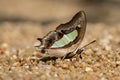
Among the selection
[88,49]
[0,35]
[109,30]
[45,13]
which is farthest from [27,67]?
[45,13]

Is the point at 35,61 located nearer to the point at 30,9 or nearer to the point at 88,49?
the point at 88,49

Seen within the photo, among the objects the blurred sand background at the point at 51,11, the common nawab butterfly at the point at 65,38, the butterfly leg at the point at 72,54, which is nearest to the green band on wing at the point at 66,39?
the common nawab butterfly at the point at 65,38

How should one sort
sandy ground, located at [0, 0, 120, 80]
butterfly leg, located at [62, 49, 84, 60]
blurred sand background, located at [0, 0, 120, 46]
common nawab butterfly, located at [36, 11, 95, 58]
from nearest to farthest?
sandy ground, located at [0, 0, 120, 80] → common nawab butterfly, located at [36, 11, 95, 58] → butterfly leg, located at [62, 49, 84, 60] → blurred sand background, located at [0, 0, 120, 46]

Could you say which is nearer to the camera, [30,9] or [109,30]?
[109,30]

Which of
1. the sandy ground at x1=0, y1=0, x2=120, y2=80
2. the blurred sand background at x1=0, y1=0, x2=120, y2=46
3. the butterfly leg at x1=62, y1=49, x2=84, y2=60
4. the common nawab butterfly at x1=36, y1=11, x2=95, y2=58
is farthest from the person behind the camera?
the blurred sand background at x1=0, y1=0, x2=120, y2=46

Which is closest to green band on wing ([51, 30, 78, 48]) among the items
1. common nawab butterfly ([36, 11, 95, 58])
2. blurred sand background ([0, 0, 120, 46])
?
common nawab butterfly ([36, 11, 95, 58])

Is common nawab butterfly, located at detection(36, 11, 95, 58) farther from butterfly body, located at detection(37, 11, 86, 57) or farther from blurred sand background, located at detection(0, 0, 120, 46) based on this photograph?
blurred sand background, located at detection(0, 0, 120, 46)

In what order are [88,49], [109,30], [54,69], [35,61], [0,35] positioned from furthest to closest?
[0,35] < [109,30] < [88,49] < [35,61] < [54,69]

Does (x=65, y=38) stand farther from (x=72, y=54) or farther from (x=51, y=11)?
(x=51, y=11)
